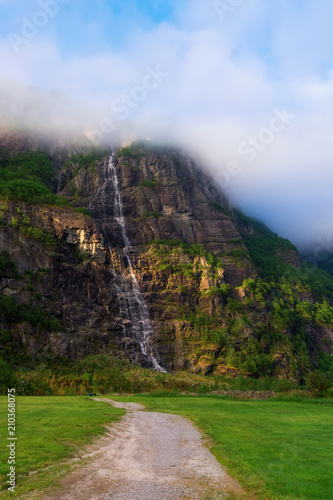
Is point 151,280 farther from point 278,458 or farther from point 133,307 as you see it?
point 278,458

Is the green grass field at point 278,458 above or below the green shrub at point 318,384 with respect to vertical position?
above

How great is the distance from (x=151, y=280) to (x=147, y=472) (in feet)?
239

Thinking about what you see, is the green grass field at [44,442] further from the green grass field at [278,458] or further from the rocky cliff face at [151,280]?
the rocky cliff face at [151,280]

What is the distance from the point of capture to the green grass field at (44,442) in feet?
26.8

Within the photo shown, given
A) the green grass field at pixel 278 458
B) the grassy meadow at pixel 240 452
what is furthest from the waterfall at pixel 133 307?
the green grass field at pixel 278 458

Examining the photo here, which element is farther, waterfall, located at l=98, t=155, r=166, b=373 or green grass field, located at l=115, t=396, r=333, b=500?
waterfall, located at l=98, t=155, r=166, b=373

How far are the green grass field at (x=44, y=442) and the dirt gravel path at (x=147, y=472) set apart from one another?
60 cm

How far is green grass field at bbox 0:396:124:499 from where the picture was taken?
8.18 meters

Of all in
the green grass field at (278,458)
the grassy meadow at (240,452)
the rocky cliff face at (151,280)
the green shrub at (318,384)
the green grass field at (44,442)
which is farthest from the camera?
the rocky cliff face at (151,280)

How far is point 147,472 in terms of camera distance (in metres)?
9.35

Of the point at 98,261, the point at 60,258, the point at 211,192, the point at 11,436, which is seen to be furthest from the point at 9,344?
the point at 211,192

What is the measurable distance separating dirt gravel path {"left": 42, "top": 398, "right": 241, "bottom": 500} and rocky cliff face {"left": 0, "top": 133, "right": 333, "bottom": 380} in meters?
47.0

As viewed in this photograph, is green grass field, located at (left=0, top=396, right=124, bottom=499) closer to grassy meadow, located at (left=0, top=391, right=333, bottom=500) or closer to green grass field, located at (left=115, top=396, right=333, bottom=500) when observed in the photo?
grassy meadow, located at (left=0, top=391, right=333, bottom=500)

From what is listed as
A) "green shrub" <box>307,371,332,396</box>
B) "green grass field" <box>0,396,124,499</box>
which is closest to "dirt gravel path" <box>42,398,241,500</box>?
"green grass field" <box>0,396,124,499</box>
